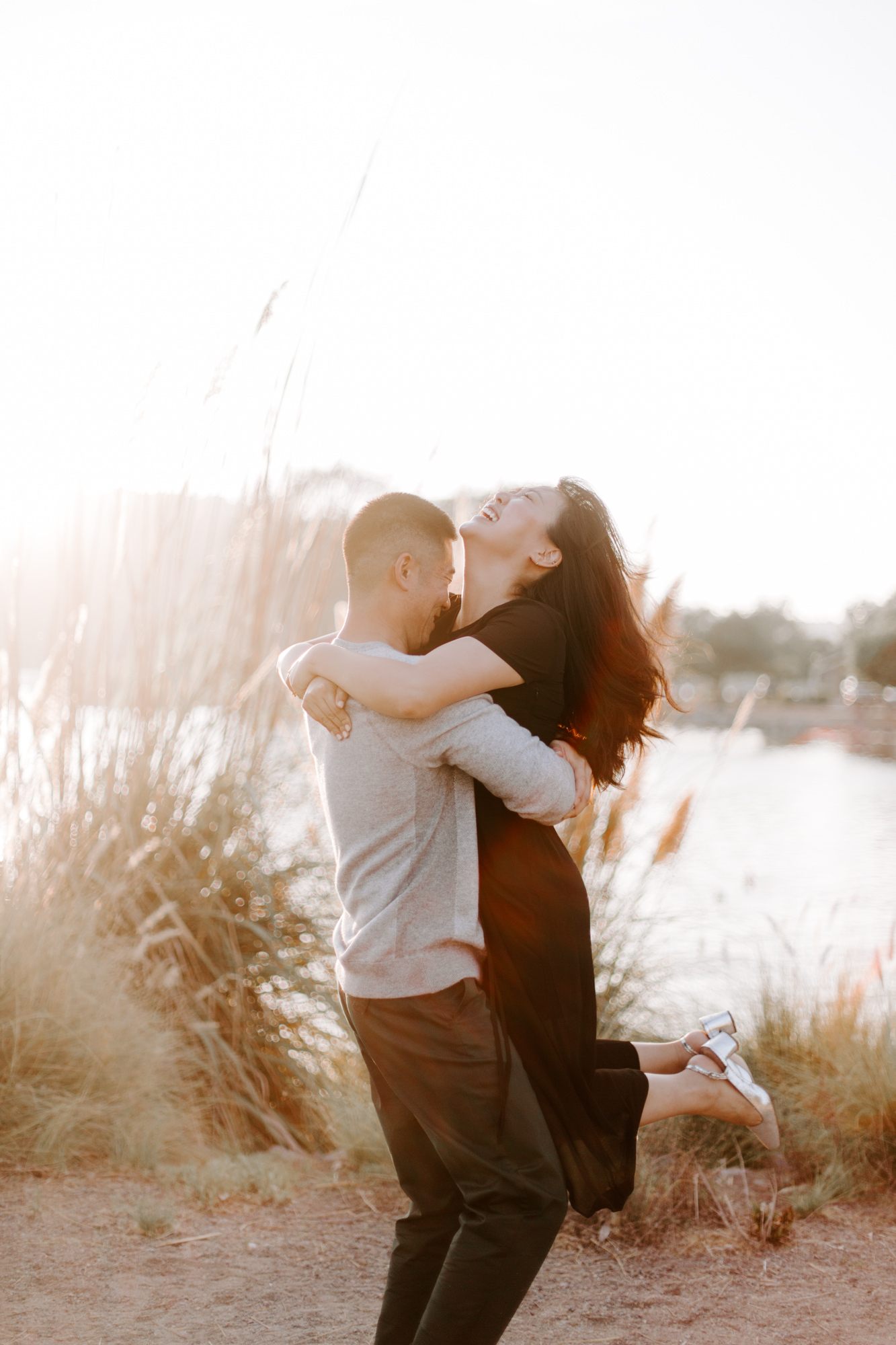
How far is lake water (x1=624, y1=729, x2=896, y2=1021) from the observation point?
3561 millimetres

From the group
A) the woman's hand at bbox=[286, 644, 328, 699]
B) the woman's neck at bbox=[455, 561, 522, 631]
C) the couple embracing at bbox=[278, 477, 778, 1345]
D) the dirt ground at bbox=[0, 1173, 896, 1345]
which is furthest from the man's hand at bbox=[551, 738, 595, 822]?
the dirt ground at bbox=[0, 1173, 896, 1345]

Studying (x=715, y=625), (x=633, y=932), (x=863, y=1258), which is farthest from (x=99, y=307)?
(x=715, y=625)

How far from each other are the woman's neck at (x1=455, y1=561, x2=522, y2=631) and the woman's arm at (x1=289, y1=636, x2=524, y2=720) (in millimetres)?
276

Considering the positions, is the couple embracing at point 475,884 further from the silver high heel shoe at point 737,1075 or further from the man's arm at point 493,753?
the silver high heel shoe at point 737,1075

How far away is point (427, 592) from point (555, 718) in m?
0.28

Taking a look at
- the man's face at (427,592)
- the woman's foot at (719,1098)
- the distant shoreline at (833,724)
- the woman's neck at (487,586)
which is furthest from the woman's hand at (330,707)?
the distant shoreline at (833,724)

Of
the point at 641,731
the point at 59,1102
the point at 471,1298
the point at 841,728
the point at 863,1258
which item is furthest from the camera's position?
the point at 841,728

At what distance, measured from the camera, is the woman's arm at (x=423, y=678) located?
1433 mm

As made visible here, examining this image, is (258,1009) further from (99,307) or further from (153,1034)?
(99,307)

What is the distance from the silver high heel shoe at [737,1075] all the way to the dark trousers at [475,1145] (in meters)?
0.51

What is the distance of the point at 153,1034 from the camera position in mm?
3047

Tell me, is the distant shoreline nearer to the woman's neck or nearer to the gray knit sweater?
the woman's neck

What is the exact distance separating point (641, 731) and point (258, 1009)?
2.10 m

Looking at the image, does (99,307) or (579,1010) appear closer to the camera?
(579,1010)
